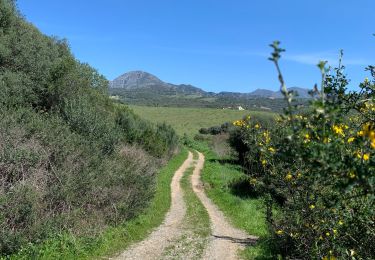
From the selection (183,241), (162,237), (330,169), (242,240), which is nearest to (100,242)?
(162,237)

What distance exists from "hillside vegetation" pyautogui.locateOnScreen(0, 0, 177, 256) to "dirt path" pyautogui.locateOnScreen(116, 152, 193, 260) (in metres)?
1.18

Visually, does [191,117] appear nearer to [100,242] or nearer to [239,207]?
[239,207]

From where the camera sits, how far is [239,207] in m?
18.2

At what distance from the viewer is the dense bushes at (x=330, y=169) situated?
248 cm

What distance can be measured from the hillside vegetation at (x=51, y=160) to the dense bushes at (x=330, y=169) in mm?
5382

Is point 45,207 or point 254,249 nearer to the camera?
point 45,207

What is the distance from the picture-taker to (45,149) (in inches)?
480

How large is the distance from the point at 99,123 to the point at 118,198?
13.1 feet

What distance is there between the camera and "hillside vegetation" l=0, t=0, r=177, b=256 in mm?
10102

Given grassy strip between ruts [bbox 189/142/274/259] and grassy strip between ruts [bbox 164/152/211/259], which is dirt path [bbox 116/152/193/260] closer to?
grassy strip between ruts [bbox 164/152/211/259]

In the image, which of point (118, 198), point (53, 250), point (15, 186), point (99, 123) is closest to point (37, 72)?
point (99, 123)

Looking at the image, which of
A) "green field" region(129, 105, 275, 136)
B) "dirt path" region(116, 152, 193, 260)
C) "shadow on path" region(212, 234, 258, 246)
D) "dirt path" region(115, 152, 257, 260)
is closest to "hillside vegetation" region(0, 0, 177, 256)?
"dirt path" region(116, 152, 193, 260)

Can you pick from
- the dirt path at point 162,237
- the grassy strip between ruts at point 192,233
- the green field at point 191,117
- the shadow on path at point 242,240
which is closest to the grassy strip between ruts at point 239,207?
the shadow on path at point 242,240

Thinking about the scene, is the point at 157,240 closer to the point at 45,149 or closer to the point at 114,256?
the point at 114,256
